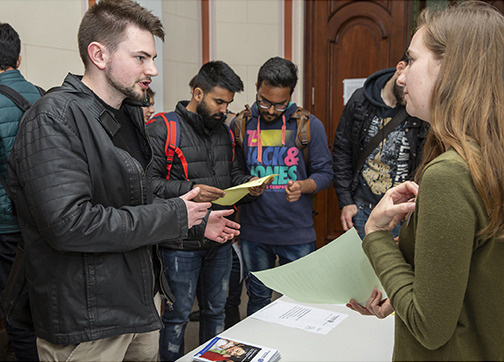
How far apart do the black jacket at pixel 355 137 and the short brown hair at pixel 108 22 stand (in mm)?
1403

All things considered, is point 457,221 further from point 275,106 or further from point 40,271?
point 275,106

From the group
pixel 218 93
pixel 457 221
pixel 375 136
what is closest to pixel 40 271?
pixel 457 221

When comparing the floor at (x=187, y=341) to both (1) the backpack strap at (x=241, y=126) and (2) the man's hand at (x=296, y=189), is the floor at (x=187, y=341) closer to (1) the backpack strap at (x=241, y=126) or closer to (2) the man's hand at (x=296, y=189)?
Answer: (2) the man's hand at (x=296, y=189)

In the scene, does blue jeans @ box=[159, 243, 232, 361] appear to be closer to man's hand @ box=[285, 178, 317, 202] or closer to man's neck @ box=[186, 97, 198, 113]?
man's hand @ box=[285, 178, 317, 202]

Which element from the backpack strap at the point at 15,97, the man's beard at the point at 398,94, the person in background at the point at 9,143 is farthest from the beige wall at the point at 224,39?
the man's beard at the point at 398,94

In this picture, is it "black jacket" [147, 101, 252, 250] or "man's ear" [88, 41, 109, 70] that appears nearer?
"man's ear" [88, 41, 109, 70]

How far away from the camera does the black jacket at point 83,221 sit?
1.22 meters

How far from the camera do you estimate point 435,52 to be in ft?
2.84

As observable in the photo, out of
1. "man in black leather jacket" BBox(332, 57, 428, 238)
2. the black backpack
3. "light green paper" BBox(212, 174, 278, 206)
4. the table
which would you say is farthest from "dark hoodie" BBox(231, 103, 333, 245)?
the black backpack

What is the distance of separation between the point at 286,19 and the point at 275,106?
230 cm

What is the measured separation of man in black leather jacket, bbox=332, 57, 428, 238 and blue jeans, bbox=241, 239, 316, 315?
0.31 meters

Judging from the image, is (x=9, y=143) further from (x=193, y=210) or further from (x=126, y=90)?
(x=193, y=210)

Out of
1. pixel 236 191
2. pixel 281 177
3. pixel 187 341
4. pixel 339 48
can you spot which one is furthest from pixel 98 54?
pixel 339 48

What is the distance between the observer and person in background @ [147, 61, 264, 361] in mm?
2207
